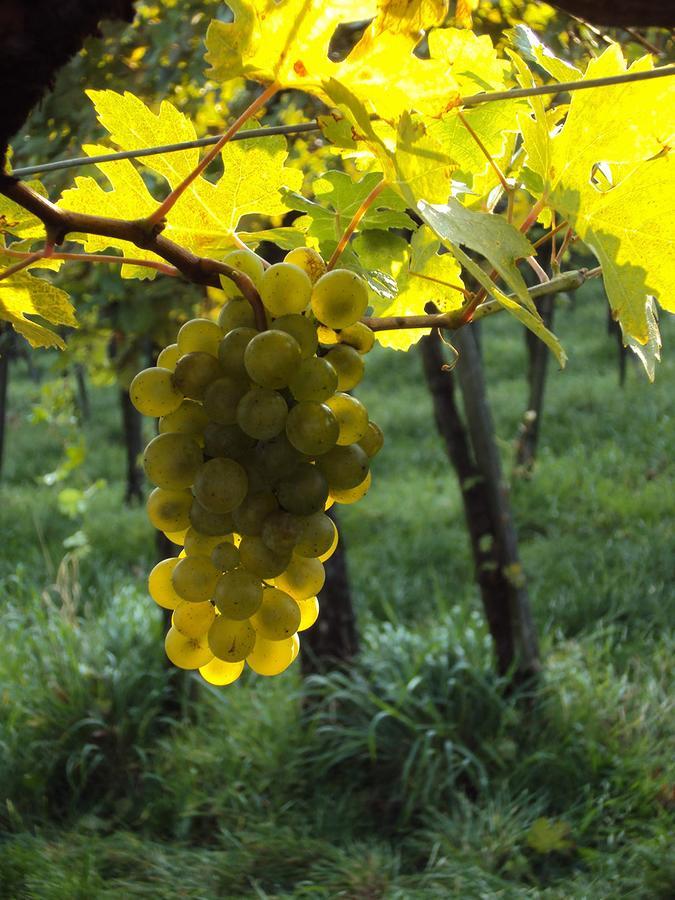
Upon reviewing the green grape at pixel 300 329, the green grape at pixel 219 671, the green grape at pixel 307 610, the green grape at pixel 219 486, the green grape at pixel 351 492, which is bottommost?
the green grape at pixel 219 671

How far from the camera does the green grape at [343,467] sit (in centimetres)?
65

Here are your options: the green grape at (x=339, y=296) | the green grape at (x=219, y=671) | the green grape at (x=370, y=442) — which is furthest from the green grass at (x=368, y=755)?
the green grape at (x=339, y=296)

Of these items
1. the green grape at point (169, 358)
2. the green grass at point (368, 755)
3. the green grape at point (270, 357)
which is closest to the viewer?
the green grape at point (270, 357)

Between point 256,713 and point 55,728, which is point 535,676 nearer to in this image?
point 256,713

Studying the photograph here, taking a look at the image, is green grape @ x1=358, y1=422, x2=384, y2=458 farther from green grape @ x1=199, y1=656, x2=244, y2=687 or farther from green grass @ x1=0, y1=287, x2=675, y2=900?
green grass @ x1=0, y1=287, x2=675, y2=900

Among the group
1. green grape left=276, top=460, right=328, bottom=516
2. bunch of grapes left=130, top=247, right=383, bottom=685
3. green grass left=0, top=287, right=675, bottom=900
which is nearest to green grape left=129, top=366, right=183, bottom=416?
bunch of grapes left=130, top=247, right=383, bottom=685

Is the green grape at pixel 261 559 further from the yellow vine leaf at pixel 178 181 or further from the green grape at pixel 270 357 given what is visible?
the yellow vine leaf at pixel 178 181

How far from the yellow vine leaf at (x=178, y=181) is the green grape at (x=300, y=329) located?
0.15 metres

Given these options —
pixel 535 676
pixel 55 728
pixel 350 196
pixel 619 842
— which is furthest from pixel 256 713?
pixel 350 196

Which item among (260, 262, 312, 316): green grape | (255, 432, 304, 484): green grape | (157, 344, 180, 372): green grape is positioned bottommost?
(255, 432, 304, 484): green grape

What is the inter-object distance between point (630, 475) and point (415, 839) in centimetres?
379

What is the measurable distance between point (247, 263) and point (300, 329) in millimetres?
79

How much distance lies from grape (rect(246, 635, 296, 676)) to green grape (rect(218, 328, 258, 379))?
0.20m

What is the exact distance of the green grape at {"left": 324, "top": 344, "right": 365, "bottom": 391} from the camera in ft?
2.18
